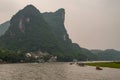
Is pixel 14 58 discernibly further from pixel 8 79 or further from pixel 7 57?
pixel 8 79

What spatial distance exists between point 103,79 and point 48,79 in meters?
12.2

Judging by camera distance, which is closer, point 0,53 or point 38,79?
point 38,79

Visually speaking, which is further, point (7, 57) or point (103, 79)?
point (7, 57)

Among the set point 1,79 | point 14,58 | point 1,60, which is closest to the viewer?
point 1,79

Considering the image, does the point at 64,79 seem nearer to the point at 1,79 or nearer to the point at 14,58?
the point at 1,79

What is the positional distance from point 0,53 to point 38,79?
428 feet

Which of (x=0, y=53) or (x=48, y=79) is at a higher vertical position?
(x=0, y=53)

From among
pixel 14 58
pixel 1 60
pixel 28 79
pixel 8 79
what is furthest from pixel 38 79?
pixel 14 58

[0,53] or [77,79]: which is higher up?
[0,53]

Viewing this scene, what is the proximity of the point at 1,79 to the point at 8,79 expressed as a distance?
1.55 m

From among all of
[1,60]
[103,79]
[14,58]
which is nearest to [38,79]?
[103,79]

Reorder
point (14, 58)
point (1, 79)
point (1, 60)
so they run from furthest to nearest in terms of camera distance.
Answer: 1. point (14, 58)
2. point (1, 60)
3. point (1, 79)

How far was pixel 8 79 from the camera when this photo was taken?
6419cm

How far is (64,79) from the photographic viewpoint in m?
66.1
